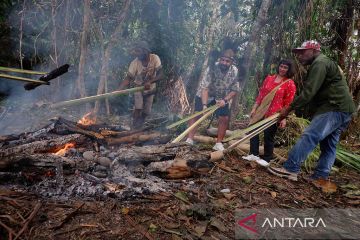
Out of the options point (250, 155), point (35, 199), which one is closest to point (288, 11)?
point (250, 155)

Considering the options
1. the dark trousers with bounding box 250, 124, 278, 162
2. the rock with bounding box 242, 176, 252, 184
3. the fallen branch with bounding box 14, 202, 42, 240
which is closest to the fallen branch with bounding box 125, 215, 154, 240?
the fallen branch with bounding box 14, 202, 42, 240

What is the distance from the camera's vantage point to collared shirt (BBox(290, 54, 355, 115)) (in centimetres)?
433

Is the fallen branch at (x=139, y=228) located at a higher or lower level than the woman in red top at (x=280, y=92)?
lower

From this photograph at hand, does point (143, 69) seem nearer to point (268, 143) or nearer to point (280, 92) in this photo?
point (280, 92)

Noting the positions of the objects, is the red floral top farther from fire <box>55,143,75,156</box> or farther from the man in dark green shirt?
fire <box>55,143,75,156</box>

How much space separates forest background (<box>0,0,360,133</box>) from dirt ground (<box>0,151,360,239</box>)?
3.05 metres

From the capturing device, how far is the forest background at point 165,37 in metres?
6.97

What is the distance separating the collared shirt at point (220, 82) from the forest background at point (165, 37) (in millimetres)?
533

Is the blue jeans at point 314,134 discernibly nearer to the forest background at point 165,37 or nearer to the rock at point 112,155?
the forest background at point 165,37

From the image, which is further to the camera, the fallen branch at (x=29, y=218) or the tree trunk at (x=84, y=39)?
the tree trunk at (x=84, y=39)

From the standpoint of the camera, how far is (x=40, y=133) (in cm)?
473

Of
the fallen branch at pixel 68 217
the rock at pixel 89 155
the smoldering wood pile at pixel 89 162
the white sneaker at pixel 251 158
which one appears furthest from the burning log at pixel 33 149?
the white sneaker at pixel 251 158

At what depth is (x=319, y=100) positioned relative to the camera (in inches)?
185

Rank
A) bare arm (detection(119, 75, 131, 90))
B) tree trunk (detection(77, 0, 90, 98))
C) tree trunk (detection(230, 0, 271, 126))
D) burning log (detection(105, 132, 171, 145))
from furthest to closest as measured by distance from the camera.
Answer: tree trunk (detection(77, 0, 90, 98)), tree trunk (detection(230, 0, 271, 126)), bare arm (detection(119, 75, 131, 90)), burning log (detection(105, 132, 171, 145))
